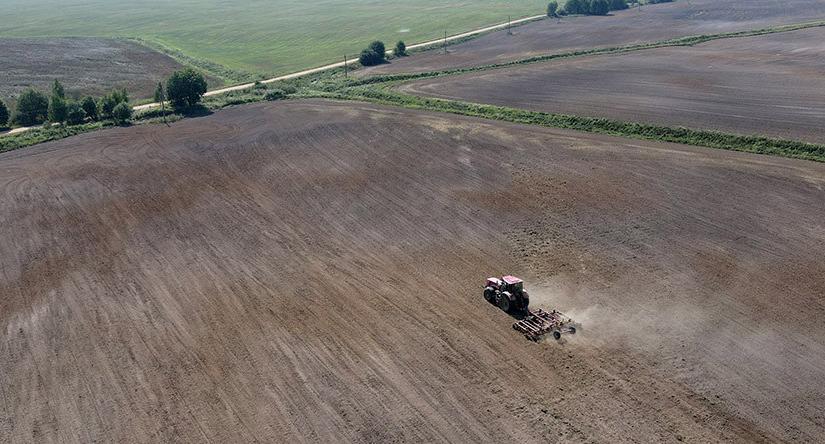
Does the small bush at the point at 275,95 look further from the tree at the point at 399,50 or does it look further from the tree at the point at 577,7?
the tree at the point at 577,7

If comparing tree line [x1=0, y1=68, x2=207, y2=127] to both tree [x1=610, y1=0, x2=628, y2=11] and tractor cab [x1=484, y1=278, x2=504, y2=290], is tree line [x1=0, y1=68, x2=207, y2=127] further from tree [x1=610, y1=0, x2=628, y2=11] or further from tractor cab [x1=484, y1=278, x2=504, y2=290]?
tree [x1=610, y1=0, x2=628, y2=11]

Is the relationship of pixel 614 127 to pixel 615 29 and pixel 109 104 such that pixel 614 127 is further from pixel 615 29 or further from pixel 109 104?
pixel 615 29

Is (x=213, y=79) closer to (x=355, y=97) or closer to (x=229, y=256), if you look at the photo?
(x=355, y=97)

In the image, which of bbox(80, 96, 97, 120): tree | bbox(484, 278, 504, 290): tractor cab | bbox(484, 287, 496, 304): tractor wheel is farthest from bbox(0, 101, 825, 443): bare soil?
bbox(80, 96, 97, 120): tree

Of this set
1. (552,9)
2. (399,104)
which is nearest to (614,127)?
(399,104)

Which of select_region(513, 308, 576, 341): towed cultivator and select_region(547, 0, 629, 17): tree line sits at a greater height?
select_region(547, 0, 629, 17): tree line

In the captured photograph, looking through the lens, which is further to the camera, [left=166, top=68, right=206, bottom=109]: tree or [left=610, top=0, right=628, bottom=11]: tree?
[left=610, top=0, right=628, bottom=11]: tree

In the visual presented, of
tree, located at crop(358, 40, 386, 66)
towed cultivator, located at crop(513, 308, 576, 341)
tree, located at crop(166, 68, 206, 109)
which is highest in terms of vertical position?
tree, located at crop(358, 40, 386, 66)
